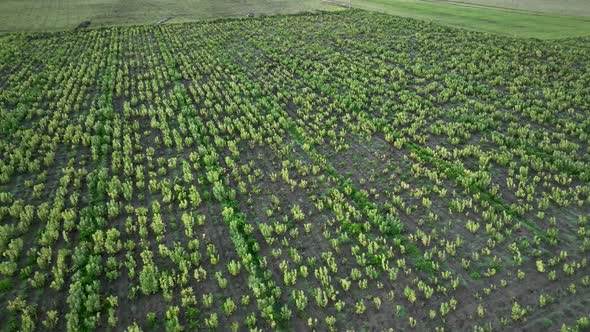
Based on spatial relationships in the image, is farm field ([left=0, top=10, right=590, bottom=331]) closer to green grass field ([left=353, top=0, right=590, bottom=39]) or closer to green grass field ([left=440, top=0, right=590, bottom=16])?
green grass field ([left=353, top=0, right=590, bottom=39])

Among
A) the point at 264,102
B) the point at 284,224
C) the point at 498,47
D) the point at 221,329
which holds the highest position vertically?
the point at 498,47

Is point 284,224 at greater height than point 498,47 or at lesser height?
lesser

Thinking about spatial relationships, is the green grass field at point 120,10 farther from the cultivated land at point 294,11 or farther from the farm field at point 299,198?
the farm field at point 299,198

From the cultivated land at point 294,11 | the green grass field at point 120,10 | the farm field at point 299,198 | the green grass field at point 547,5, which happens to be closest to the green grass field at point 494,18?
the cultivated land at point 294,11

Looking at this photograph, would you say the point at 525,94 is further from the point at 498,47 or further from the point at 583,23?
the point at 583,23

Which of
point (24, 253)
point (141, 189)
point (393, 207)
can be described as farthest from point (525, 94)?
point (24, 253)

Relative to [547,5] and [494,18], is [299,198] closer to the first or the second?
[494,18]
